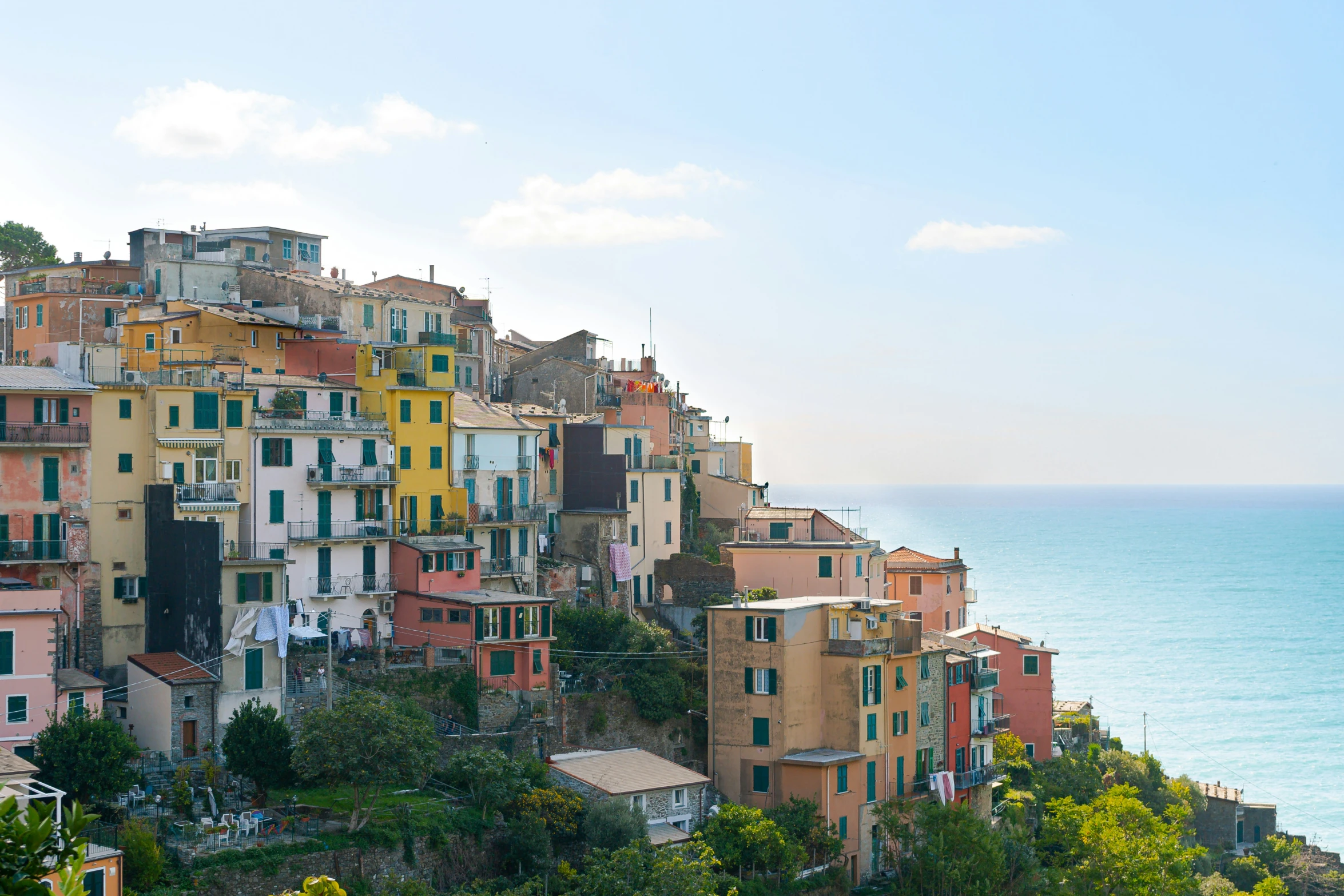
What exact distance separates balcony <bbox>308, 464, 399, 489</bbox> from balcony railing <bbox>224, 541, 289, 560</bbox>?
2.47 meters

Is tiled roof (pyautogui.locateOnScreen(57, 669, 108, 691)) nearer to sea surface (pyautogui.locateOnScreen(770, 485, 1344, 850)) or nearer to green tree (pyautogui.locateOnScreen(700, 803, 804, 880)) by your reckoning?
green tree (pyautogui.locateOnScreen(700, 803, 804, 880))

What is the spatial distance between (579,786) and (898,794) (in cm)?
1292

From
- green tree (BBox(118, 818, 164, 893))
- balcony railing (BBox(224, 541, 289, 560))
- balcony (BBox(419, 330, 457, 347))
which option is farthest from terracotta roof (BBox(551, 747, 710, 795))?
balcony (BBox(419, 330, 457, 347))

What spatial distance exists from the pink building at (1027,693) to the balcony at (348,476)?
25.8 meters

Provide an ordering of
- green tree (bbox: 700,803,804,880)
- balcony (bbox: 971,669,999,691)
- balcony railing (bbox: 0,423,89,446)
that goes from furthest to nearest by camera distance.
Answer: balcony (bbox: 971,669,999,691), balcony railing (bbox: 0,423,89,446), green tree (bbox: 700,803,804,880)

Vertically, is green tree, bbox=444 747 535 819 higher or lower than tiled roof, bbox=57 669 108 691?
lower

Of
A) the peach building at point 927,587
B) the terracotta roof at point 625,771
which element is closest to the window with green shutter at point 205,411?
the terracotta roof at point 625,771

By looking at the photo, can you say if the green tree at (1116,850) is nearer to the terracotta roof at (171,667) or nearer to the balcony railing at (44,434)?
the terracotta roof at (171,667)

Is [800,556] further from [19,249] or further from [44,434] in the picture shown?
[19,249]

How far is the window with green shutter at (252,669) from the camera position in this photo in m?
43.0

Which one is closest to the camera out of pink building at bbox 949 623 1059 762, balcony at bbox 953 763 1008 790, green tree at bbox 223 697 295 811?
green tree at bbox 223 697 295 811

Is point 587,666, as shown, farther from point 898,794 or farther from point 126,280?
point 126,280

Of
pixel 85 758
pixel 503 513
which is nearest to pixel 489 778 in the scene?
pixel 85 758

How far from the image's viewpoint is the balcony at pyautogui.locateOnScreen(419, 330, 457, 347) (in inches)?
2411
